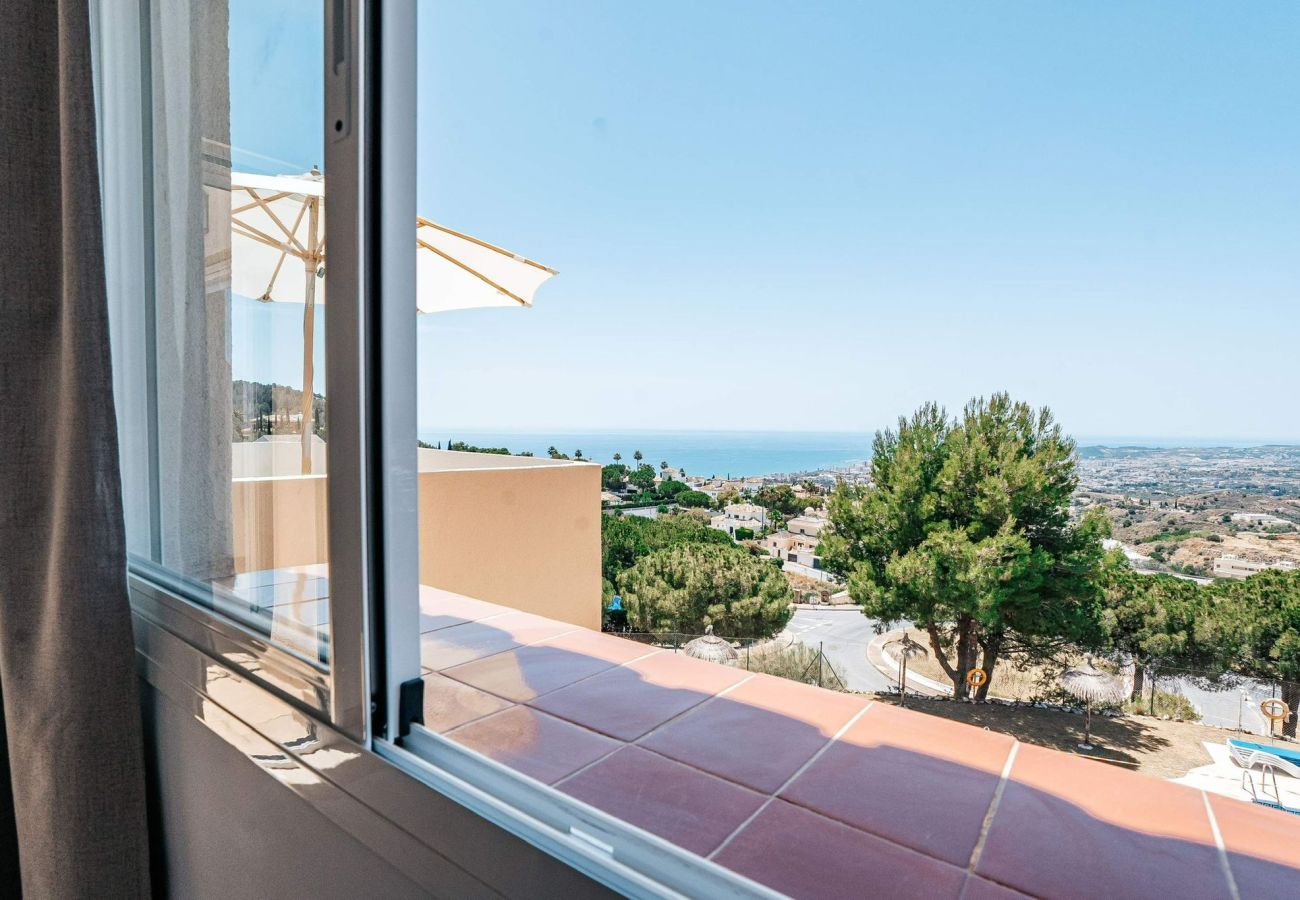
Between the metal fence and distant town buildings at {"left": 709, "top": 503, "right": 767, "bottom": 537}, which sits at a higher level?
distant town buildings at {"left": 709, "top": 503, "right": 767, "bottom": 537}

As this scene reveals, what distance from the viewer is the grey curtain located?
2.50 feet

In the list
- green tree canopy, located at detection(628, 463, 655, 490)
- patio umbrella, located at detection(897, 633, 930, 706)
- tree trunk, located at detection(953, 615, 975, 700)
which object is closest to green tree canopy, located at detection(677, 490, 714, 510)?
green tree canopy, located at detection(628, 463, 655, 490)

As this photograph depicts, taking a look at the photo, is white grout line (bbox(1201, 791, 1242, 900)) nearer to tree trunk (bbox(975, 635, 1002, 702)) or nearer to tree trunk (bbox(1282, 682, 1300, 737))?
tree trunk (bbox(1282, 682, 1300, 737))

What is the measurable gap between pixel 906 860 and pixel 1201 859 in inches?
14.3

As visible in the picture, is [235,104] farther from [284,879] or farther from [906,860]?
[906,860]

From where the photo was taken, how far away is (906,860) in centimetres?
67

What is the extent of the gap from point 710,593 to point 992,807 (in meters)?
3.71

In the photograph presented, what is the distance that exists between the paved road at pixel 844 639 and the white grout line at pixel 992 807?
6.45ft

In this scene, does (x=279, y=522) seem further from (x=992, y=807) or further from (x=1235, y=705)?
(x=1235, y=705)

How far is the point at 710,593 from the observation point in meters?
4.49

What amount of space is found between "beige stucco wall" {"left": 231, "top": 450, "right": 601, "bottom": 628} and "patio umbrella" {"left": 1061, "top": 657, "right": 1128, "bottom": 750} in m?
2.42

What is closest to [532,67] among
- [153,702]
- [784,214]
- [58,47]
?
[784,214]

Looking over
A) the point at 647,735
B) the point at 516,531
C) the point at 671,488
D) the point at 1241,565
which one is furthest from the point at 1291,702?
the point at 516,531

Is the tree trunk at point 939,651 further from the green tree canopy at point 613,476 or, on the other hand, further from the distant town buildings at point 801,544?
the green tree canopy at point 613,476
